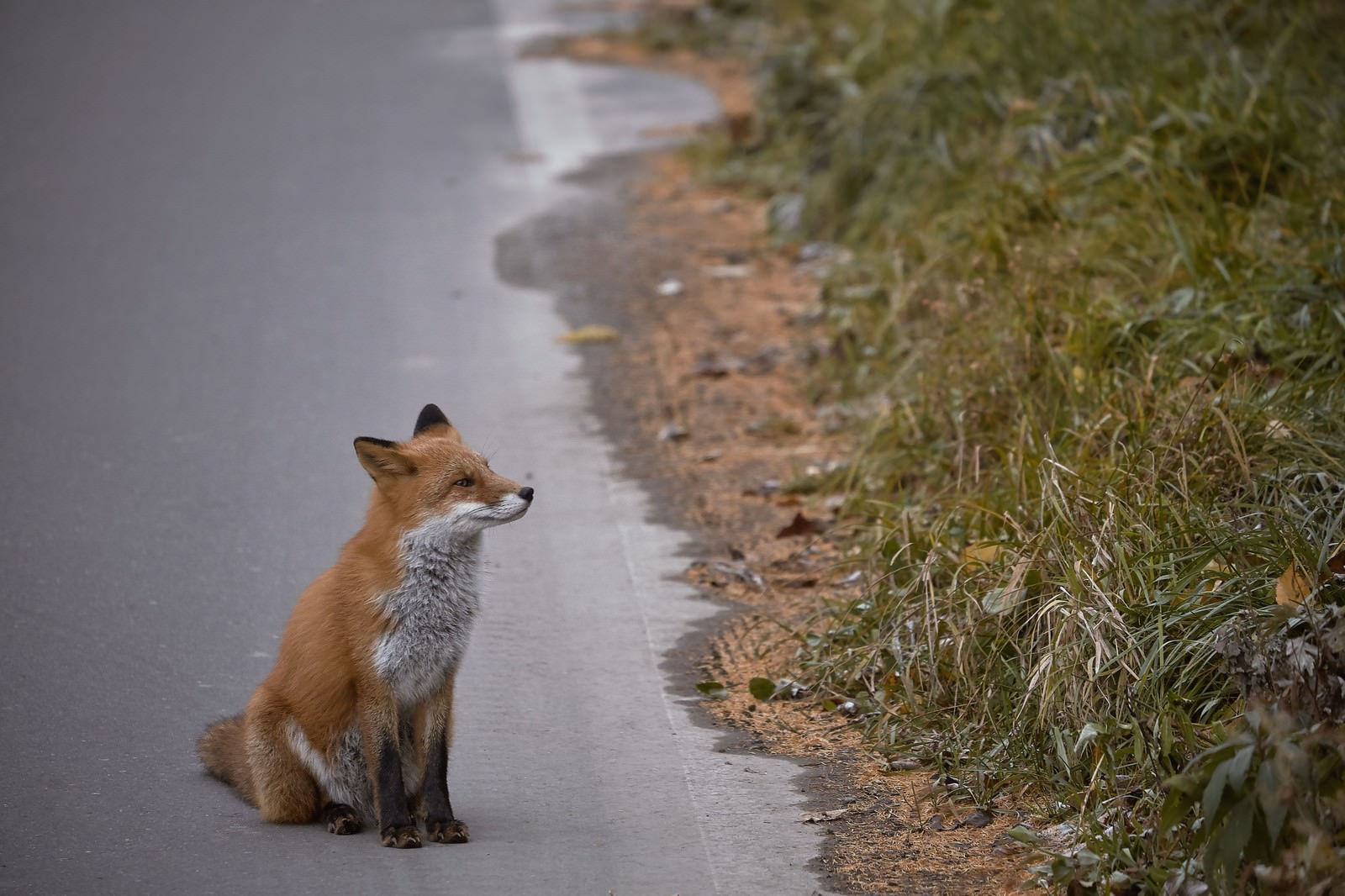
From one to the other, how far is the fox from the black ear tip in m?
0.23

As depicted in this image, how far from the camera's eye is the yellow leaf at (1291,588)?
167 inches

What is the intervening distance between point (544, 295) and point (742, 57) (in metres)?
6.47

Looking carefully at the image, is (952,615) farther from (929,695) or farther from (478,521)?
(478,521)

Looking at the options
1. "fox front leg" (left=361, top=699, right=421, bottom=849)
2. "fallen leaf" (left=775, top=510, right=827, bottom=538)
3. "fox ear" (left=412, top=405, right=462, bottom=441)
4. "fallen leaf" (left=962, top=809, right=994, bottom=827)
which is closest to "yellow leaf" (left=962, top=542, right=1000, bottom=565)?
"fallen leaf" (left=962, top=809, right=994, bottom=827)

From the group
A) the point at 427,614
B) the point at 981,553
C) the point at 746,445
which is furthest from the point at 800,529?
the point at 427,614

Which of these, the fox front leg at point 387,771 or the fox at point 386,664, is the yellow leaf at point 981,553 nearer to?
the fox at point 386,664

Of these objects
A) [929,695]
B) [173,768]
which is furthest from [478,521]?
[929,695]

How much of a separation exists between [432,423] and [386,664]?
2.79 ft

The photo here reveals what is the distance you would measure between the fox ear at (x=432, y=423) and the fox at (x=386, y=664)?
201 mm

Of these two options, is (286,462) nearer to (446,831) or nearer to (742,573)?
(742,573)

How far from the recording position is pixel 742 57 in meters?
15.1

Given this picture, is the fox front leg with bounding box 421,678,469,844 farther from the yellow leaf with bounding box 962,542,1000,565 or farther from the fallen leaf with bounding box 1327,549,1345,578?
the fallen leaf with bounding box 1327,549,1345,578

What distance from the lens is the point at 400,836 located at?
13.5 ft

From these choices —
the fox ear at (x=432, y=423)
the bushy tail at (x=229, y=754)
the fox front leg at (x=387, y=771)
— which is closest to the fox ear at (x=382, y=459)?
the fox ear at (x=432, y=423)
